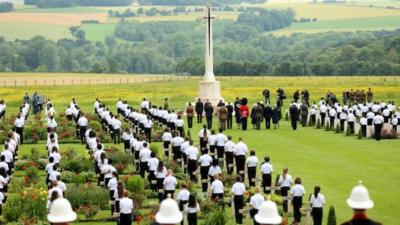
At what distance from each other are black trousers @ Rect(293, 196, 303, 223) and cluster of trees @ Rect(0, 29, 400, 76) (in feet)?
335

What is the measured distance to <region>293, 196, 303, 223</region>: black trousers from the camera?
85.3ft

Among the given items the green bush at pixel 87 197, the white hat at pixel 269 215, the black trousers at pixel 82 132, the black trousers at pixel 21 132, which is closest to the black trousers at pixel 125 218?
the green bush at pixel 87 197

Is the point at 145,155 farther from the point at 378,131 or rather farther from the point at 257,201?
the point at 378,131

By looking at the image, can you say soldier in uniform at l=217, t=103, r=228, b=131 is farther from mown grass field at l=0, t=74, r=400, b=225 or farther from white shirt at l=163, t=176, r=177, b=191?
white shirt at l=163, t=176, r=177, b=191

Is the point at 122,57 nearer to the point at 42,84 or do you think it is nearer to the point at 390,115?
the point at 42,84

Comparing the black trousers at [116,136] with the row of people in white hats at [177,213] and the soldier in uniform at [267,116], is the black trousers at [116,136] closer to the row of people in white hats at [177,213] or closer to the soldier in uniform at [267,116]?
the soldier in uniform at [267,116]

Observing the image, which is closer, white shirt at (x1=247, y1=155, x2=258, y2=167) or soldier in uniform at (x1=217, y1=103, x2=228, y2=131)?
white shirt at (x1=247, y1=155, x2=258, y2=167)

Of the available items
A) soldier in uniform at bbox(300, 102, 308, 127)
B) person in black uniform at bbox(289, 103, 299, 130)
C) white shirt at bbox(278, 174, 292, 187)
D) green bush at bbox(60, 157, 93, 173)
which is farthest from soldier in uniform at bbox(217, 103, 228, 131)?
white shirt at bbox(278, 174, 292, 187)

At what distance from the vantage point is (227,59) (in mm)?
184000

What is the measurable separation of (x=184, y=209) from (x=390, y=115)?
87.0ft

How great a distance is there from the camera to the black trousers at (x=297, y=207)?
25984 millimetres

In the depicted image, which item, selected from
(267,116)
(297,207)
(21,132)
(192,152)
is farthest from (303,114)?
(297,207)

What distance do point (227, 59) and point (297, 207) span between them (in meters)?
158

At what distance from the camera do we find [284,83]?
100875mm
